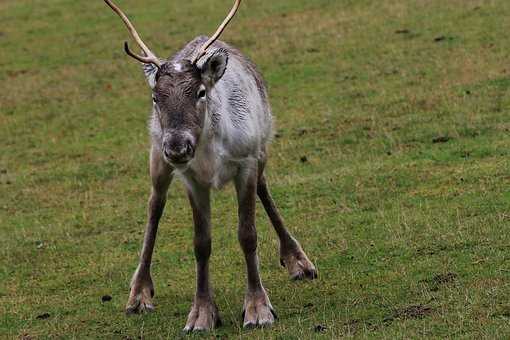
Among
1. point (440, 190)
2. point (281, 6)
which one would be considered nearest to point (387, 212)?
point (440, 190)

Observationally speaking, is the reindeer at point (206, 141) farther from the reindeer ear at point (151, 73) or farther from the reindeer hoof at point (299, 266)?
the reindeer hoof at point (299, 266)

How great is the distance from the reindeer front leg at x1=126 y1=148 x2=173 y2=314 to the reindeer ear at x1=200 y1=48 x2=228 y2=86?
46.7 inches

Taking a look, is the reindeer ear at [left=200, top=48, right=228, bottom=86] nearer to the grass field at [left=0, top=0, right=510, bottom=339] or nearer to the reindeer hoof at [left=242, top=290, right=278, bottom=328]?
the reindeer hoof at [left=242, top=290, right=278, bottom=328]

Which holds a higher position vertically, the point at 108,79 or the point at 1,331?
the point at 1,331

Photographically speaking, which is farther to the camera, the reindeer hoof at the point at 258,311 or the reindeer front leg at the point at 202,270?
the reindeer front leg at the point at 202,270

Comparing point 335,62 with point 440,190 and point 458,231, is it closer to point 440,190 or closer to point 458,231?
point 440,190

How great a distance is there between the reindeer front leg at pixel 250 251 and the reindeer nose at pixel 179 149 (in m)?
1.00

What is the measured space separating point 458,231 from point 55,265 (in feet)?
13.9

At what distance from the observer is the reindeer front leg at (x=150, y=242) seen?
949 centimetres

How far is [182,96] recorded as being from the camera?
7.99 meters

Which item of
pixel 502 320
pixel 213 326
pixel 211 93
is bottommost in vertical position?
pixel 213 326

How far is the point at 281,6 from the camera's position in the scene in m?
24.3

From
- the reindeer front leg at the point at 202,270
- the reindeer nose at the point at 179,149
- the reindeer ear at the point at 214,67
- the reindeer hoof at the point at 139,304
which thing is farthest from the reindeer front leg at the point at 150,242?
the reindeer nose at the point at 179,149

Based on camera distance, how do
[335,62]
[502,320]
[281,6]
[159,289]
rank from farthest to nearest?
1. [281,6]
2. [335,62]
3. [159,289]
4. [502,320]
